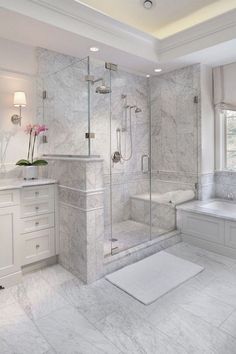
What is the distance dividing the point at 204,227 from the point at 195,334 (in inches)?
64.5

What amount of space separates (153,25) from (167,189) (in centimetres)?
229

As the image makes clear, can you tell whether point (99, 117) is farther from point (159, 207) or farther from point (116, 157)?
point (159, 207)

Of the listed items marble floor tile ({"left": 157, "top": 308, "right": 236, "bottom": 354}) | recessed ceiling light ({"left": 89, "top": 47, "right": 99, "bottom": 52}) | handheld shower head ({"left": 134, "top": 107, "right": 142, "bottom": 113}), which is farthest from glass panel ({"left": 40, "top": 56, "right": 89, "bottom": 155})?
marble floor tile ({"left": 157, "top": 308, "right": 236, "bottom": 354})

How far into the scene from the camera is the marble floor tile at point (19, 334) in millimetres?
1602

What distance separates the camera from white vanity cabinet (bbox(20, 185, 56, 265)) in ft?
8.12

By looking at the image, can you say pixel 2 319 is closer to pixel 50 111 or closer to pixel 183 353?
pixel 183 353

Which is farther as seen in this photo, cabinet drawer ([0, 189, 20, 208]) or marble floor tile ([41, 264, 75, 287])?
marble floor tile ([41, 264, 75, 287])

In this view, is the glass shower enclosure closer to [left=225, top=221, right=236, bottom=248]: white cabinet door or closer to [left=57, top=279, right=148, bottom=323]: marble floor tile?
[left=57, top=279, right=148, bottom=323]: marble floor tile

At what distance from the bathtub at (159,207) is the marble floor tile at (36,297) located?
166 centimetres

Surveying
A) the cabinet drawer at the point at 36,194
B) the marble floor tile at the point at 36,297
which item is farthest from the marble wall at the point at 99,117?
the marble floor tile at the point at 36,297

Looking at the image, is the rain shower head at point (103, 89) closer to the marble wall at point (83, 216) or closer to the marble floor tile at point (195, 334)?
the marble wall at point (83, 216)

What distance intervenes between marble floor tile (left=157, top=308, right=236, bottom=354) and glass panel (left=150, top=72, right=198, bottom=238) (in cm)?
185

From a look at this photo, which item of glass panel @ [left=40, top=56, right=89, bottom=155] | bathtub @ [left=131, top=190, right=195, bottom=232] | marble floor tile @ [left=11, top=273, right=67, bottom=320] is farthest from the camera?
bathtub @ [left=131, top=190, right=195, bottom=232]

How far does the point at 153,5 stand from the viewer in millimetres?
2893
